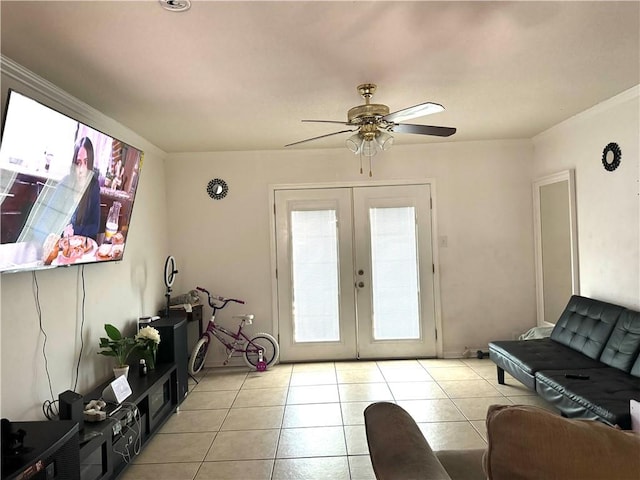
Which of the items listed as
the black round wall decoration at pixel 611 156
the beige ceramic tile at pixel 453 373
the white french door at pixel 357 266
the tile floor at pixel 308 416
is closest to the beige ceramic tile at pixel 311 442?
the tile floor at pixel 308 416

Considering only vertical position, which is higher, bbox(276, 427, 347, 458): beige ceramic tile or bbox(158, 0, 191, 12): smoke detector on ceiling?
bbox(158, 0, 191, 12): smoke detector on ceiling

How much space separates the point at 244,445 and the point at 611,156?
3.75m

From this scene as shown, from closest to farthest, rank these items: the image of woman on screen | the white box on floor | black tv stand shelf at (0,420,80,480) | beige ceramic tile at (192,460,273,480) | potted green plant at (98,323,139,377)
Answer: black tv stand shelf at (0,420,80,480) → the white box on floor → the image of woman on screen → beige ceramic tile at (192,460,273,480) → potted green plant at (98,323,139,377)

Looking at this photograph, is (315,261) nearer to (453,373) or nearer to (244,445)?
Answer: (453,373)

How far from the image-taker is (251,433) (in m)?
3.12

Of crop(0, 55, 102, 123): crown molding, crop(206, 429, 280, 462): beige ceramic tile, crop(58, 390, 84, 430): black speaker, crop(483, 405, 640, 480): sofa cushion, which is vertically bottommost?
crop(206, 429, 280, 462): beige ceramic tile

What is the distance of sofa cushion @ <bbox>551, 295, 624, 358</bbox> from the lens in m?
3.29

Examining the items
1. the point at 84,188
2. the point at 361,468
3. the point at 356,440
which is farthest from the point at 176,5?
the point at 356,440

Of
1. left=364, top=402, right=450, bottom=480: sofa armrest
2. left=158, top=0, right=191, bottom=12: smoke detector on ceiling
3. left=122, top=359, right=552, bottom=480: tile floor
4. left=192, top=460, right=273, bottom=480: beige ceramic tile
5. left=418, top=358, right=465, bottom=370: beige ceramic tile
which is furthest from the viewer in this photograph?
left=418, top=358, right=465, bottom=370: beige ceramic tile

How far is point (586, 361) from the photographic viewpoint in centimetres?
327

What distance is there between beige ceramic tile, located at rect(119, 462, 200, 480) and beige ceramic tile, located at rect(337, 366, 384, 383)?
6.13 feet

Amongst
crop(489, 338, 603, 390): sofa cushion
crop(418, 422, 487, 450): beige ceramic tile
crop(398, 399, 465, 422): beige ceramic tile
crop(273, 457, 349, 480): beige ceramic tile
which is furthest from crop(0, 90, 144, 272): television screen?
crop(489, 338, 603, 390): sofa cushion

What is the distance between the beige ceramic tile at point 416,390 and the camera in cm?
372

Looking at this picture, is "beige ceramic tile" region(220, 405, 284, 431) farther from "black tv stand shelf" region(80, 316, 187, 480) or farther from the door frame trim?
the door frame trim
